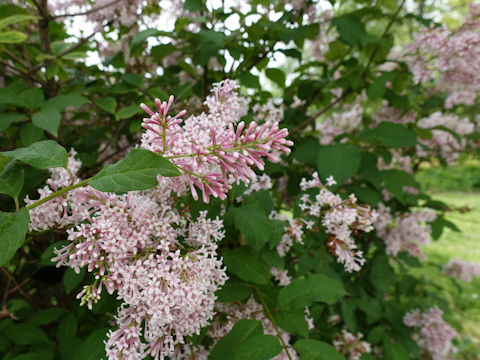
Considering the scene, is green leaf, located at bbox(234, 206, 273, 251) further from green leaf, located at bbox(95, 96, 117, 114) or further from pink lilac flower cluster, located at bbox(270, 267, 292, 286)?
green leaf, located at bbox(95, 96, 117, 114)

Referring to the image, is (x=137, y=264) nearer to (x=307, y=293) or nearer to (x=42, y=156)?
(x=42, y=156)

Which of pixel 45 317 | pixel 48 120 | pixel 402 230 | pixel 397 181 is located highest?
pixel 48 120

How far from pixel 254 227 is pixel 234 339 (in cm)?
43

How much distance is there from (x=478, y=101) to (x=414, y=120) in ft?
3.52

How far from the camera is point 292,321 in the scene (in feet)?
4.21

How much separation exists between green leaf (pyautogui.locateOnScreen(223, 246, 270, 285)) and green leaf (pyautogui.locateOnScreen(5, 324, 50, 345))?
108 centimetres

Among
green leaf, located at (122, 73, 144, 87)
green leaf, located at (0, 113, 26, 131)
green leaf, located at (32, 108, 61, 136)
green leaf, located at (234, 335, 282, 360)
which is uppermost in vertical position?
green leaf, located at (122, 73, 144, 87)

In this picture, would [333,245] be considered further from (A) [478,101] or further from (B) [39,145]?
(A) [478,101]

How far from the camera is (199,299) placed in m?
0.98

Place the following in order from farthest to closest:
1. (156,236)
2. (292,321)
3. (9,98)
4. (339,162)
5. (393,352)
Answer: (393,352) → (339,162) → (9,98) → (292,321) → (156,236)

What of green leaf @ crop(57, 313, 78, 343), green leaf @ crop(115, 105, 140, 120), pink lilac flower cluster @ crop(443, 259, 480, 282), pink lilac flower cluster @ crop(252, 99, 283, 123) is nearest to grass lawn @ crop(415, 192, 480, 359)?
pink lilac flower cluster @ crop(443, 259, 480, 282)

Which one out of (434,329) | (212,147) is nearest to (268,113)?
(212,147)

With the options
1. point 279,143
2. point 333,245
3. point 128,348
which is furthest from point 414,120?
point 128,348

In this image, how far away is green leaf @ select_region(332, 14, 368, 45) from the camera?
2066 mm
